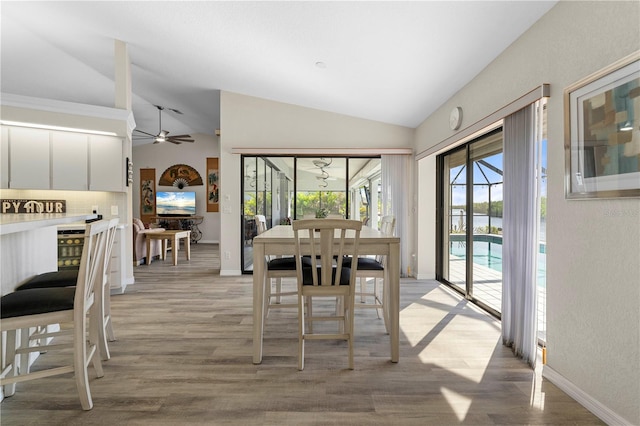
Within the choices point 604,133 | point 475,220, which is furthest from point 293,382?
point 475,220

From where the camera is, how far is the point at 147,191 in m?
9.95

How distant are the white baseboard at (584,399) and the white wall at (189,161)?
9.23 m

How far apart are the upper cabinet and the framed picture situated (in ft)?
15.9

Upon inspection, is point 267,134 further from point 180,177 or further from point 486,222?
point 180,177

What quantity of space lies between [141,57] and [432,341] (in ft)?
16.3

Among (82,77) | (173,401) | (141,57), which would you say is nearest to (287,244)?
(173,401)

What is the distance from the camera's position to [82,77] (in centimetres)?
543

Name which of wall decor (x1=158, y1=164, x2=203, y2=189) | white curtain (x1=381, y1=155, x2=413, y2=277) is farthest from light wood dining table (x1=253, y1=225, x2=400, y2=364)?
wall decor (x1=158, y1=164, x2=203, y2=189)

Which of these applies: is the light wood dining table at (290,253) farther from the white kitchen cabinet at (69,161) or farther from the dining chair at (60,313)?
the white kitchen cabinet at (69,161)

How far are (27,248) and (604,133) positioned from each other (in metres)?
3.47

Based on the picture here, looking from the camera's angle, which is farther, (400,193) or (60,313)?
(400,193)

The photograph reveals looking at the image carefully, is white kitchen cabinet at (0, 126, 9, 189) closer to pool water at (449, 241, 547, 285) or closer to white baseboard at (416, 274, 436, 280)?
white baseboard at (416, 274, 436, 280)

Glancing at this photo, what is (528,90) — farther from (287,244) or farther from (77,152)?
(77,152)

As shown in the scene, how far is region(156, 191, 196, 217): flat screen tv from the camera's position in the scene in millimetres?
9852
